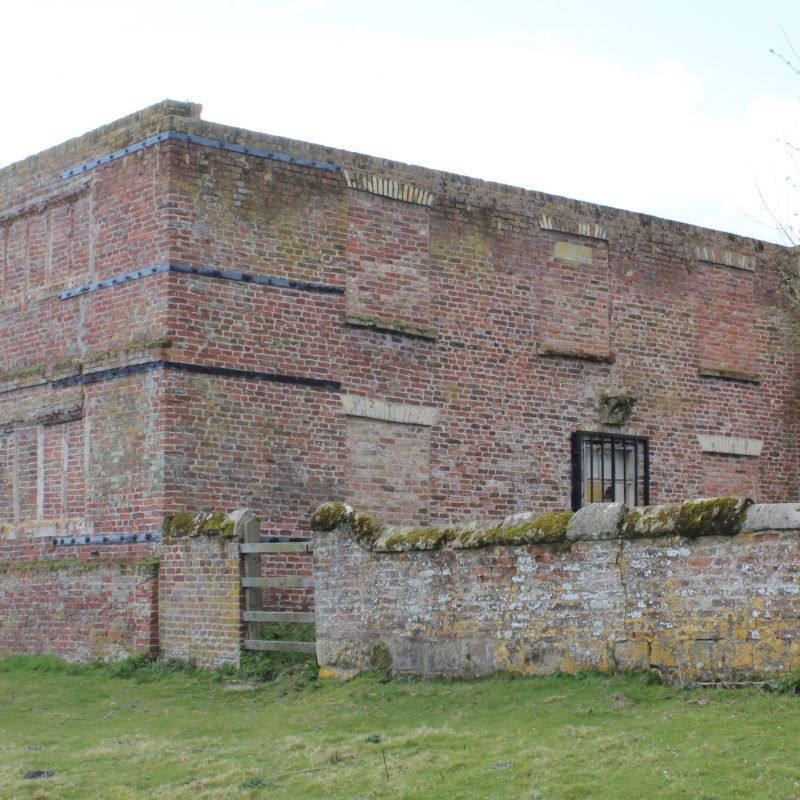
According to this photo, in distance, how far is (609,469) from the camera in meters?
19.8

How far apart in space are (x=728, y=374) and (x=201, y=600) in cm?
1001

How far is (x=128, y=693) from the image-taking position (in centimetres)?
1404

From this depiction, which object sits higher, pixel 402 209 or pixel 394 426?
pixel 402 209

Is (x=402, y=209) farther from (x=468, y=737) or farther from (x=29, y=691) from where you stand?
(x=468, y=737)

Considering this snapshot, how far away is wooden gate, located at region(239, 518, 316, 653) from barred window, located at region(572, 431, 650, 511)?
6.16 meters

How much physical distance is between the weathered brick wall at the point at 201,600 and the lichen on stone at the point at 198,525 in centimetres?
6

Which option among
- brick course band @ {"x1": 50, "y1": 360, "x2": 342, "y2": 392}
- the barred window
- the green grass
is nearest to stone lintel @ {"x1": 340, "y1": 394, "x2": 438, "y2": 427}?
brick course band @ {"x1": 50, "y1": 360, "x2": 342, "y2": 392}

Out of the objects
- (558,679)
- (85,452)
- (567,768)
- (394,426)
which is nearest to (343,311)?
(394,426)

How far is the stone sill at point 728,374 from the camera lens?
20922 mm

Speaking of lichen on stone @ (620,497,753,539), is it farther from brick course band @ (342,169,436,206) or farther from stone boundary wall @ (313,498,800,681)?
brick course band @ (342,169,436,206)

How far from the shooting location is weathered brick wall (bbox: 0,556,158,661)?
1552 cm

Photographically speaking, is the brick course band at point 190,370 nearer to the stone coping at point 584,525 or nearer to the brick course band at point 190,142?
the brick course band at point 190,142

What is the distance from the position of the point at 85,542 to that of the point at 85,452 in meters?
1.12

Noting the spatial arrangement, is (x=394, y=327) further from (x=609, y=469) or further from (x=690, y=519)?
(x=690, y=519)
